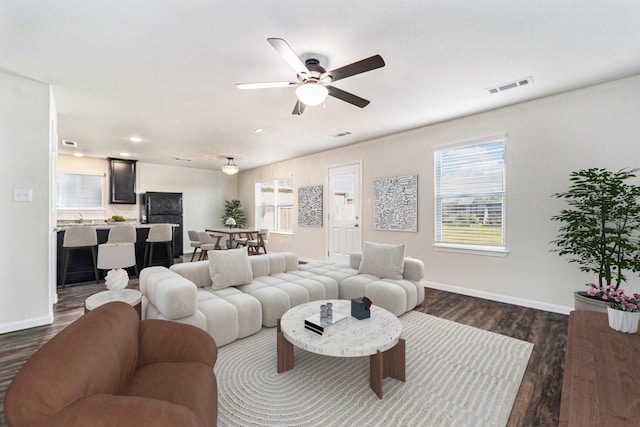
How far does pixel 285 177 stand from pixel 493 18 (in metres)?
5.95

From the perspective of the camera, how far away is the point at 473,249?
4.14m

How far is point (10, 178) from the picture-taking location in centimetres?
298

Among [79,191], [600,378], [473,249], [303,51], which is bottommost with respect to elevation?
[600,378]

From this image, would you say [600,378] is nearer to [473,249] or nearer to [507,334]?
[507,334]

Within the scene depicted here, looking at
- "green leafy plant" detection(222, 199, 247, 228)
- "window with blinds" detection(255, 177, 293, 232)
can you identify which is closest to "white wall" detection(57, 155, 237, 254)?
"green leafy plant" detection(222, 199, 247, 228)

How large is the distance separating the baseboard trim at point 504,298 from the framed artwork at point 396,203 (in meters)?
0.99

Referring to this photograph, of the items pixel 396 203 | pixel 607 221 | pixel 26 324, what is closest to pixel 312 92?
pixel 396 203

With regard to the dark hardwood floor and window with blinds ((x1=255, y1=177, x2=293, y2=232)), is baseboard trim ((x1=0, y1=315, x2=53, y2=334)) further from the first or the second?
window with blinds ((x1=255, y1=177, x2=293, y2=232))

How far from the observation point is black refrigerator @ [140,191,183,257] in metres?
7.41

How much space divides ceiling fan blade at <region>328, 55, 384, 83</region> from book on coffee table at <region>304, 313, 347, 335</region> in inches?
75.6

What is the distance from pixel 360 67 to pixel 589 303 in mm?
3146

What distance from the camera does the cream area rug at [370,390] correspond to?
1685 millimetres

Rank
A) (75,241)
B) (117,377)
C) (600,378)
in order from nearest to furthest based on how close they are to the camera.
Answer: (117,377), (600,378), (75,241)

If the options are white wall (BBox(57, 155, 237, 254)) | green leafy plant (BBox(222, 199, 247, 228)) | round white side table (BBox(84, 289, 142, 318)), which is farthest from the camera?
green leafy plant (BBox(222, 199, 247, 228))
